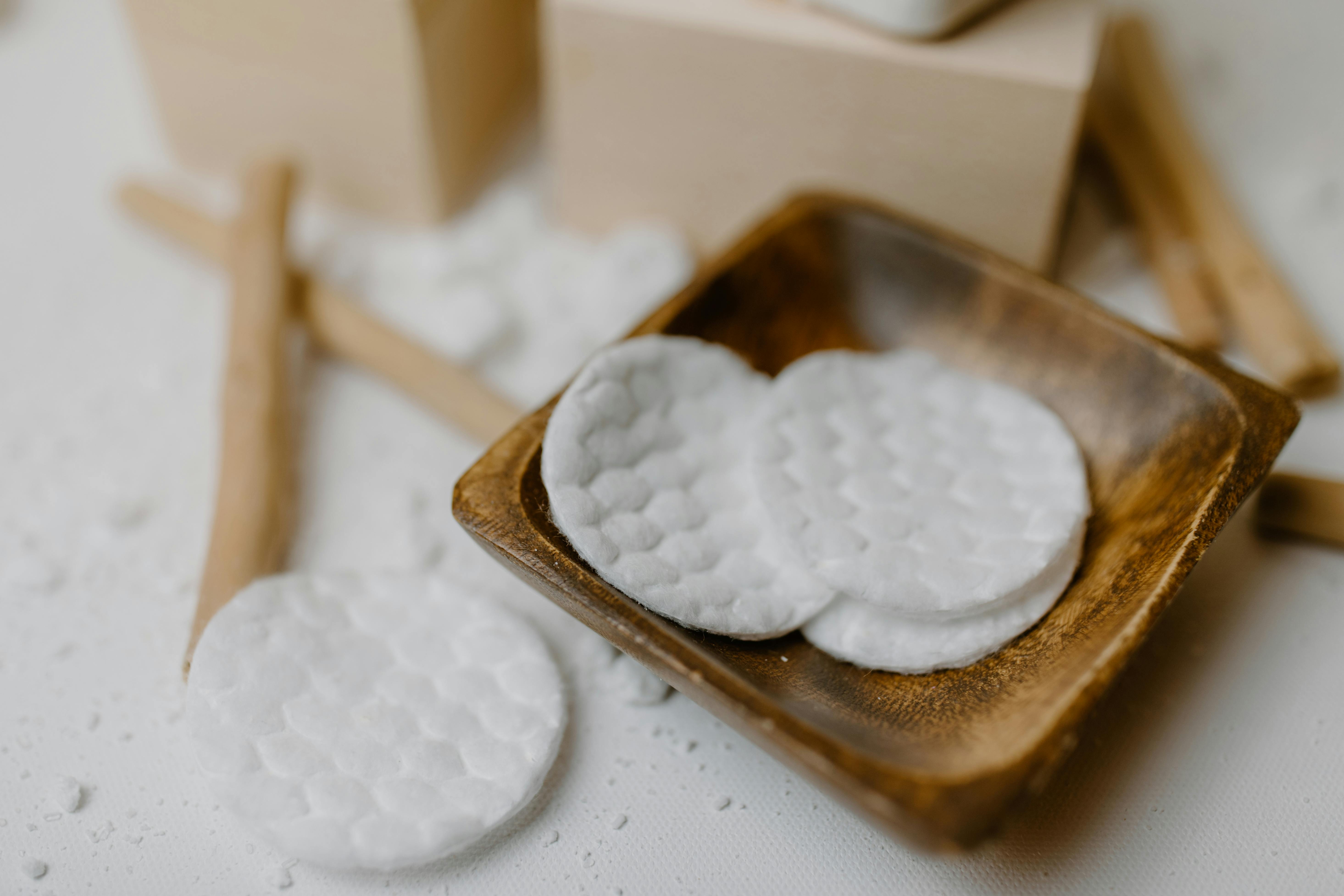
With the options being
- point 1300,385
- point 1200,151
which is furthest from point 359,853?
point 1200,151

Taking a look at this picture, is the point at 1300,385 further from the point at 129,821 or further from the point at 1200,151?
the point at 129,821

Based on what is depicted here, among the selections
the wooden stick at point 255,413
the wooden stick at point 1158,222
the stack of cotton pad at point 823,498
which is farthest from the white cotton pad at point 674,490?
the wooden stick at point 1158,222

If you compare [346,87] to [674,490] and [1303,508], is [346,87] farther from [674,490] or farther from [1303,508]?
[1303,508]

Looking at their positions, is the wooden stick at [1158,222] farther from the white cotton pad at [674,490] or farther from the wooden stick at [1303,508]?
the white cotton pad at [674,490]

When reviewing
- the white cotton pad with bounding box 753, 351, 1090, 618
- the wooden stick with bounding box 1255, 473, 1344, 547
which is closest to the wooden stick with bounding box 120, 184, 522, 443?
the white cotton pad with bounding box 753, 351, 1090, 618

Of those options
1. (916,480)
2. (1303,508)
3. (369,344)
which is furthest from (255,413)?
(1303,508)
